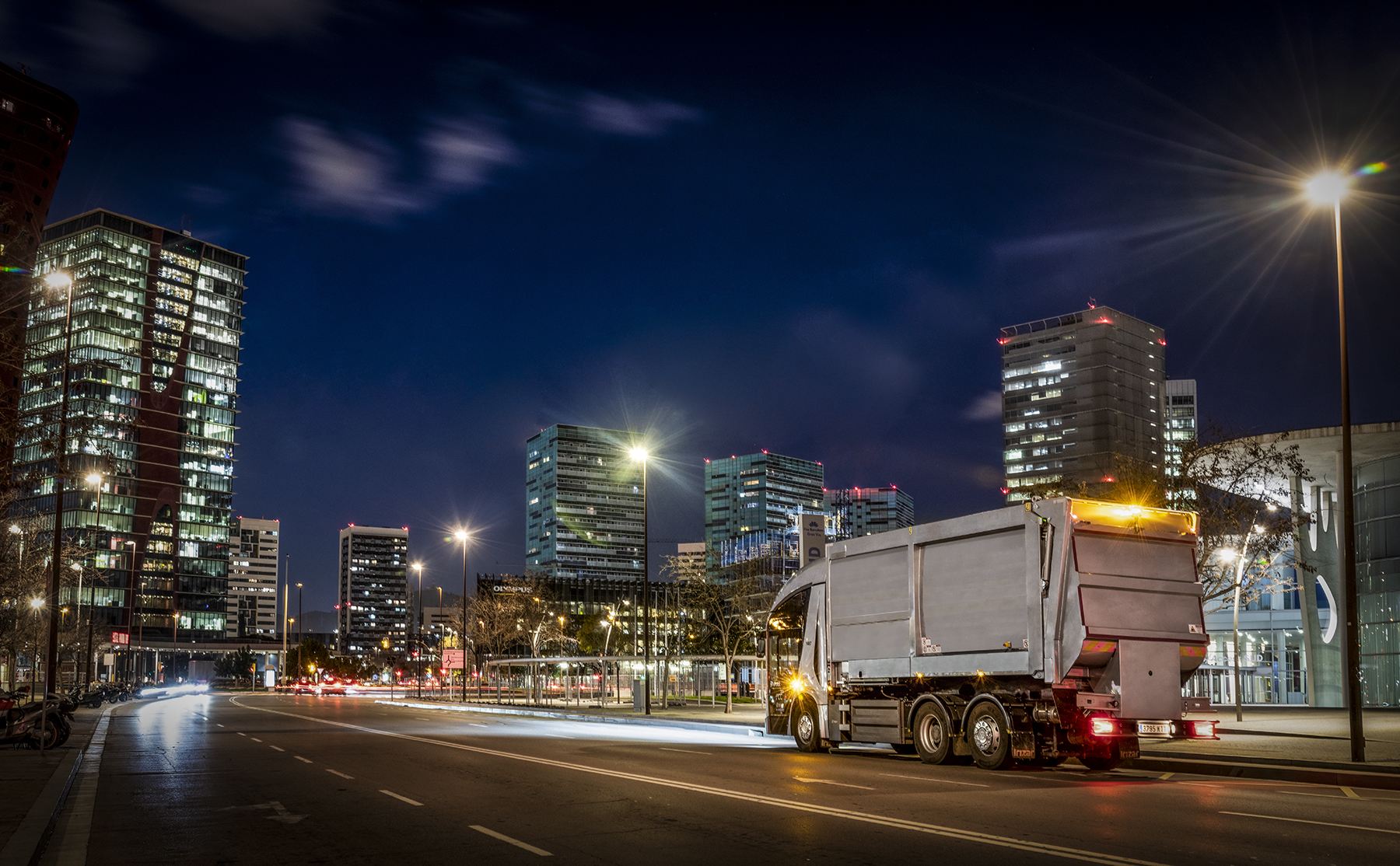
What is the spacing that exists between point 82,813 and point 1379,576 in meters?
51.3

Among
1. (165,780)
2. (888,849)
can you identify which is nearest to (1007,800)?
(888,849)

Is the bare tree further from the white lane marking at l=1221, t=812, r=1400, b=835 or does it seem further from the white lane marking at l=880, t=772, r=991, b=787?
the white lane marking at l=1221, t=812, r=1400, b=835

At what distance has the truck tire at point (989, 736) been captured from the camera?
1750 cm

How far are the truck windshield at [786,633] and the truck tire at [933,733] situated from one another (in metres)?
3.99

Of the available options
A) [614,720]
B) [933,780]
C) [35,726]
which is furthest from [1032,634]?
[614,720]

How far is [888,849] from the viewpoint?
9.80 m

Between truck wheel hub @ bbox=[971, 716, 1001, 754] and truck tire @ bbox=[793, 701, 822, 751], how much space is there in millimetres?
4777

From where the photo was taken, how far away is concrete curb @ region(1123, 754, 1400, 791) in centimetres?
1720

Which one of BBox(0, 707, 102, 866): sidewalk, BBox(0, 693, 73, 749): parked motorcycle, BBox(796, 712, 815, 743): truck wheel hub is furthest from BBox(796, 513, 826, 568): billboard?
BBox(0, 693, 73, 749): parked motorcycle

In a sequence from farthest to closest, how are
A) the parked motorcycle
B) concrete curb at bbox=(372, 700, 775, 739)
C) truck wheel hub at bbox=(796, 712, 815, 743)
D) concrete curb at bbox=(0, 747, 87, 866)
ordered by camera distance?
1. concrete curb at bbox=(372, 700, 775, 739)
2. the parked motorcycle
3. truck wheel hub at bbox=(796, 712, 815, 743)
4. concrete curb at bbox=(0, 747, 87, 866)

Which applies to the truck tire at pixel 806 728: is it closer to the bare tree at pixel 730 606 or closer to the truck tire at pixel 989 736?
the truck tire at pixel 989 736

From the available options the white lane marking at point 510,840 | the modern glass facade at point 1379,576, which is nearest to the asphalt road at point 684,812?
the white lane marking at point 510,840

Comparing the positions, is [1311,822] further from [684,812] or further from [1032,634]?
[684,812]

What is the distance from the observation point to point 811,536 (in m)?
31.1
